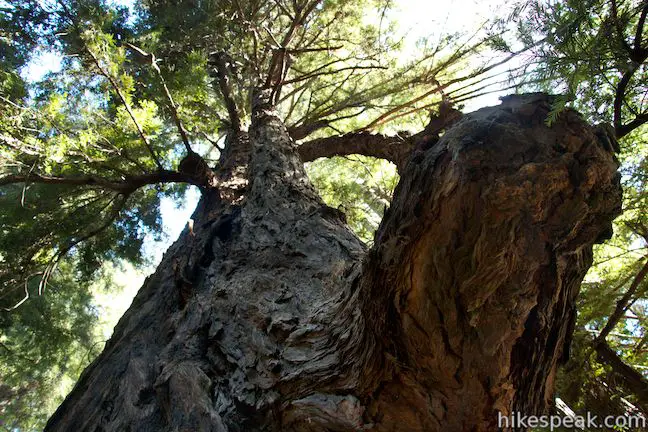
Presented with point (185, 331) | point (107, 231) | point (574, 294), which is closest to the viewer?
point (574, 294)

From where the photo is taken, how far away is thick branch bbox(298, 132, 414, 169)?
9.69ft

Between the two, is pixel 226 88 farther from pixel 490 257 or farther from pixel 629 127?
pixel 490 257

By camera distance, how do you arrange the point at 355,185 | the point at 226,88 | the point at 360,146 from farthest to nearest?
the point at 355,185 → the point at 226,88 → the point at 360,146

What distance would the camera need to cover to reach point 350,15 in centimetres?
504

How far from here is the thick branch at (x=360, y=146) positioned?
2953 mm

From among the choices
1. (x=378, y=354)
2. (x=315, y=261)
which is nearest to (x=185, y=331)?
(x=315, y=261)

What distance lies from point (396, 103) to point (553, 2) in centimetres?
378

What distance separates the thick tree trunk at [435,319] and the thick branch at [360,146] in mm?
1334

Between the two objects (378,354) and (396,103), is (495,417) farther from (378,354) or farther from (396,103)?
(396,103)

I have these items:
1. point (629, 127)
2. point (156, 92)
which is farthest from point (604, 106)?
point (156, 92)

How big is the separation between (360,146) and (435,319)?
2503mm

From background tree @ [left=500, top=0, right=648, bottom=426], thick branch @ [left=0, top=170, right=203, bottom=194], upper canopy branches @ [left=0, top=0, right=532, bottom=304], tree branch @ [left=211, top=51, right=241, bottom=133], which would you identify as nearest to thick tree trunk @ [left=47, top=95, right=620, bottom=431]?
background tree @ [left=500, top=0, right=648, bottom=426]

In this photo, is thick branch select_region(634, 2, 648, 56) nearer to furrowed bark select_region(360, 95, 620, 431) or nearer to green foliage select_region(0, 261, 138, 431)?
furrowed bark select_region(360, 95, 620, 431)

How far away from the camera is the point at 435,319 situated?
121cm
